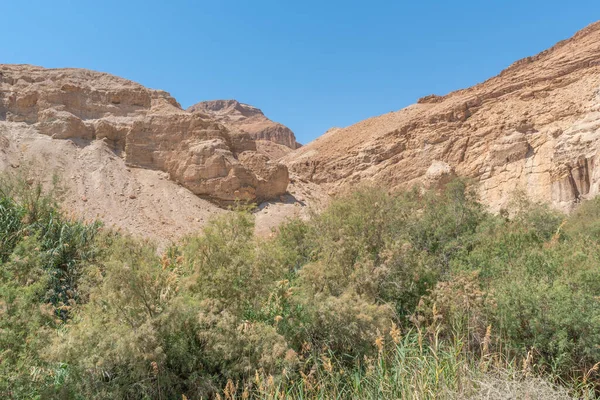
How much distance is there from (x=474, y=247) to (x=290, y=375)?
757 cm

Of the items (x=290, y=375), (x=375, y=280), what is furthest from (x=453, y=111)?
(x=290, y=375)

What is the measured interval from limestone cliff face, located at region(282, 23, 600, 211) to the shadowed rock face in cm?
806

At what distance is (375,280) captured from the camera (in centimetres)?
744

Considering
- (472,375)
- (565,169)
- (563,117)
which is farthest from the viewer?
(563,117)

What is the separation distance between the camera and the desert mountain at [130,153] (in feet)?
68.4

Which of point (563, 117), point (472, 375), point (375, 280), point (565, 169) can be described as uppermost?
point (563, 117)

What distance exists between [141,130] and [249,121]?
193ft

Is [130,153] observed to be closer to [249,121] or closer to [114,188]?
[114,188]

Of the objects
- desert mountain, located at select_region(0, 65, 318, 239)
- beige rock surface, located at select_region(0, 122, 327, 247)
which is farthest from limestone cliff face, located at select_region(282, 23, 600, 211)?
beige rock surface, located at select_region(0, 122, 327, 247)

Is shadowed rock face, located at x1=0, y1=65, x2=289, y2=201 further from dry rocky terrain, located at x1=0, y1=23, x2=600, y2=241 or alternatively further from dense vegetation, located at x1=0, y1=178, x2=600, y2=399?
dense vegetation, located at x1=0, y1=178, x2=600, y2=399

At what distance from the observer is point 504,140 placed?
24297mm

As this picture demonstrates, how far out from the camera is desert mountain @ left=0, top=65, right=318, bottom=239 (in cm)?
2086

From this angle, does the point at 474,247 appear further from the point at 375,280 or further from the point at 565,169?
the point at 565,169

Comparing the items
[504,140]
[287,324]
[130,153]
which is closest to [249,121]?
[130,153]
